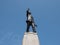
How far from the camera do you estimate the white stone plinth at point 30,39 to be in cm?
1501

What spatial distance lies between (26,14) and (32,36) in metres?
2.25

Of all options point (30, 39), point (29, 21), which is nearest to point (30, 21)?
point (29, 21)

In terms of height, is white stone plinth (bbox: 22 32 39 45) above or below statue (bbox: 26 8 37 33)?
below

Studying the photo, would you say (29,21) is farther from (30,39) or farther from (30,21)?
(30,39)

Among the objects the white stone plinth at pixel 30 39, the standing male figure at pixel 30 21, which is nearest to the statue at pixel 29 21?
the standing male figure at pixel 30 21

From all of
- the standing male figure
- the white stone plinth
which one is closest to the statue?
the standing male figure

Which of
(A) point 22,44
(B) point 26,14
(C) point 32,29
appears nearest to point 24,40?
(A) point 22,44

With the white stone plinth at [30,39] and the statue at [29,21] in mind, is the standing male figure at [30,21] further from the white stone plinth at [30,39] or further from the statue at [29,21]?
the white stone plinth at [30,39]

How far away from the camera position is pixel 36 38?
1527 centimetres

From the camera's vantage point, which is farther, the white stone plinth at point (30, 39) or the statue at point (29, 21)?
the statue at point (29, 21)

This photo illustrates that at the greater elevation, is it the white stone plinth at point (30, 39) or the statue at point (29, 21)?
the statue at point (29, 21)

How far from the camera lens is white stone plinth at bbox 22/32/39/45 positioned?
15.0m

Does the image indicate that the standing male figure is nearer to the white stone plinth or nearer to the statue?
the statue

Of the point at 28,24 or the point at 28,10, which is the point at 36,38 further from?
the point at 28,10
